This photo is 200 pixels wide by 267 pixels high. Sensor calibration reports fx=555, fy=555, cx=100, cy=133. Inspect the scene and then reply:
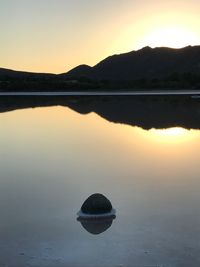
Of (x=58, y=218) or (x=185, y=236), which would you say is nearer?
(x=185, y=236)

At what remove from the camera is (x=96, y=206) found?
5977 millimetres

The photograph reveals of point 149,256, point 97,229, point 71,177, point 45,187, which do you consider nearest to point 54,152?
point 71,177

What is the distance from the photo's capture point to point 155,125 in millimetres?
18438

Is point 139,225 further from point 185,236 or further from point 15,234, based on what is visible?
point 15,234

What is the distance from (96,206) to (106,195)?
1.08 meters

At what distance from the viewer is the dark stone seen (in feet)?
19.6

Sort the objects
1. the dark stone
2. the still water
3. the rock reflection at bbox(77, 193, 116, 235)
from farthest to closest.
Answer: the dark stone
the rock reflection at bbox(77, 193, 116, 235)
the still water

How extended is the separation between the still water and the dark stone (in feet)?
0.51

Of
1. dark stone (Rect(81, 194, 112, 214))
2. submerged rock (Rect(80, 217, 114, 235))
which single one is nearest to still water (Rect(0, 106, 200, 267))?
submerged rock (Rect(80, 217, 114, 235))

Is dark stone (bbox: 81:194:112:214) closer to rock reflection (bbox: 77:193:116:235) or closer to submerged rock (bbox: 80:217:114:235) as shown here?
rock reflection (bbox: 77:193:116:235)

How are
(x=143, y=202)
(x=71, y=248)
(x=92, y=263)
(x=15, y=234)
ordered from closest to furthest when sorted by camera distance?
(x=92, y=263) < (x=71, y=248) < (x=15, y=234) < (x=143, y=202)

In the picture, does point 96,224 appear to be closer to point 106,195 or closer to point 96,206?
point 96,206

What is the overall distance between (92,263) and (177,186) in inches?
134

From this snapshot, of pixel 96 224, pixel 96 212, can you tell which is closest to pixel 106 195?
pixel 96 212
